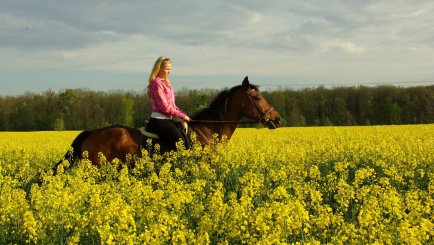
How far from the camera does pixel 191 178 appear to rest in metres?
8.05

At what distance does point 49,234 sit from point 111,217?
0.77 m

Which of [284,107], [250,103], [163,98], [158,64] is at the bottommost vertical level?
[284,107]

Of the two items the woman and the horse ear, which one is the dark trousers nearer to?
the woman

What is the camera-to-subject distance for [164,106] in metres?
8.29

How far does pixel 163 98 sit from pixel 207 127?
1.28 meters

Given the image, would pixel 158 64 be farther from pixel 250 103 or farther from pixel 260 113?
pixel 260 113

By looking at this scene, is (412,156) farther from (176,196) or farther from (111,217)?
(111,217)

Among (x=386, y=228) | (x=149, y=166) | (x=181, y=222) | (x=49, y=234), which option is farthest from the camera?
(x=149, y=166)

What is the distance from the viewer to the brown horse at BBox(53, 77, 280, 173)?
8602 mm

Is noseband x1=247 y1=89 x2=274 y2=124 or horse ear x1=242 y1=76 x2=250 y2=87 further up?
horse ear x1=242 y1=76 x2=250 y2=87

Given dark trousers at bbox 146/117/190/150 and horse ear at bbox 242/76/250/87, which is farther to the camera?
horse ear at bbox 242/76/250/87

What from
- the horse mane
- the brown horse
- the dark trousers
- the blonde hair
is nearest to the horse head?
the brown horse

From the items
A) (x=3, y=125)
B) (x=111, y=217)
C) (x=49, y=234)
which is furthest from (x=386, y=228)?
(x=3, y=125)

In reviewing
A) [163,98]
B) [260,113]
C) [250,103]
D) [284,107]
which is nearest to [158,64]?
[163,98]
